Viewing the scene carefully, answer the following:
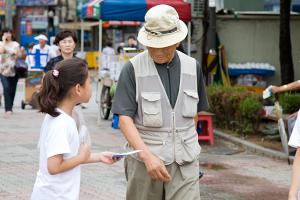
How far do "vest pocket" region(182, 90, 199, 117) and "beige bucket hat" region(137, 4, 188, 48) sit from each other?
0.33m

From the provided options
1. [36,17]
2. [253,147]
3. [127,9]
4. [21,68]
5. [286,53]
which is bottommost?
[36,17]

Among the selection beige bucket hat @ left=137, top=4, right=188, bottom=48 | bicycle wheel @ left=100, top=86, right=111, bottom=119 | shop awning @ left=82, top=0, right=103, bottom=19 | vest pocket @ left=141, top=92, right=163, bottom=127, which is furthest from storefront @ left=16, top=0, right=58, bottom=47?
vest pocket @ left=141, top=92, right=163, bottom=127

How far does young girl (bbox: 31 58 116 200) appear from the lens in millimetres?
4090

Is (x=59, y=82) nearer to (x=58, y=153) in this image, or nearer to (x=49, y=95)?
(x=49, y=95)

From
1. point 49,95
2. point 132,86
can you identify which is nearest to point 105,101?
point 132,86

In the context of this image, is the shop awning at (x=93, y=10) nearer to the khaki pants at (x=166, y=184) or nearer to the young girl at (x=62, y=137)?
the khaki pants at (x=166, y=184)

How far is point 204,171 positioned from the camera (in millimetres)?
9656

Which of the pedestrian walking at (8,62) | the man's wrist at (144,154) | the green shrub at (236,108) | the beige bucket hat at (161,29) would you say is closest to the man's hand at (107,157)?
the man's wrist at (144,154)

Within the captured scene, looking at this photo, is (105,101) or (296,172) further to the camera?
(105,101)

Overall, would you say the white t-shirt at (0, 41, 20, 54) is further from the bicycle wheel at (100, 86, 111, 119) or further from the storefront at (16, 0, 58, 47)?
the storefront at (16, 0, 58, 47)

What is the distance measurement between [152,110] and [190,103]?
0.25 m

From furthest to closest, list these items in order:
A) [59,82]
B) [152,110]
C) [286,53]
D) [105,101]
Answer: [286,53], [105,101], [152,110], [59,82]

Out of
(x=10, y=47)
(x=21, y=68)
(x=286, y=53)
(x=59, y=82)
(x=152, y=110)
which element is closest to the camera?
(x=59, y=82)

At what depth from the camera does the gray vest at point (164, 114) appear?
181 inches
